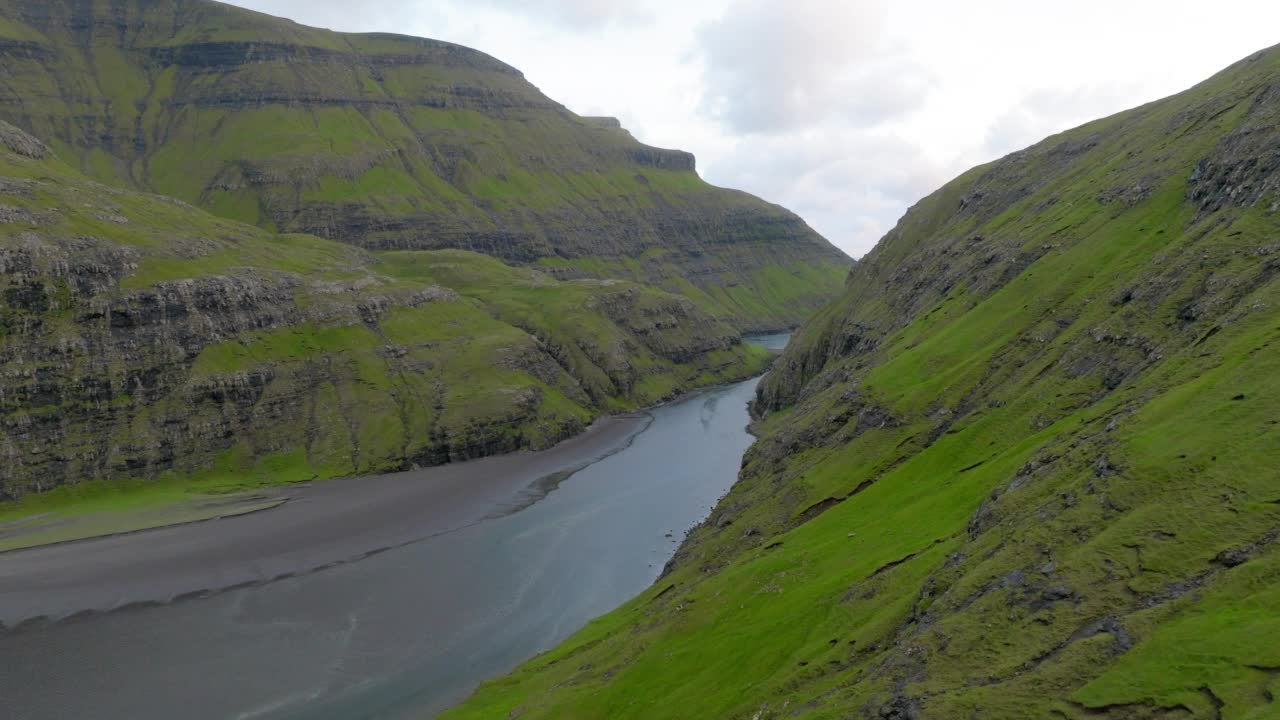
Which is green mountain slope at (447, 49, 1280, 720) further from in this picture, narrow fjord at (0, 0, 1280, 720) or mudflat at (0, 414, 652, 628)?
mudflat at (0, 414, 652, 628)

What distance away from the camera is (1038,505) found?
43.1 meters

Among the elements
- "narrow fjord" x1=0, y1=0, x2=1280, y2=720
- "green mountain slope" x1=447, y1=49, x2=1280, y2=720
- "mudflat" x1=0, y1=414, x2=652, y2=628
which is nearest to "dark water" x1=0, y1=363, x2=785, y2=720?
"narrow fjord" x1=0, y1=0, x2=1280, y2=720

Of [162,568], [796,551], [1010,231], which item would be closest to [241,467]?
[162,568]

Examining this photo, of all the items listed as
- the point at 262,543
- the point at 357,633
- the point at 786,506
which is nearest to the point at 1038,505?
the point at 786,506

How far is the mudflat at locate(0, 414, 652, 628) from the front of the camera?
11438 cm

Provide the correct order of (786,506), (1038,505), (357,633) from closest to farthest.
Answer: (1038,505)
(786,506)
(357,633)

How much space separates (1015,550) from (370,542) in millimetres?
121463

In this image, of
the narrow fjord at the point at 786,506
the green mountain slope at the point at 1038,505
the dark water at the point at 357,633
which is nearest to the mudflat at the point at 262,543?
the narrow fjord at the point at 786,506

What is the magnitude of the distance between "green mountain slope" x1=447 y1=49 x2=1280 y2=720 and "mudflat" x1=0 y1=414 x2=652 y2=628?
212 ft

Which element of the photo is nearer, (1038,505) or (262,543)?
(1038,505)

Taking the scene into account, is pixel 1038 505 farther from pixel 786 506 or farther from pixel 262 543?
pixel 262 543

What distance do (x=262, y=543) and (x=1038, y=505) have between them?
133417 mm

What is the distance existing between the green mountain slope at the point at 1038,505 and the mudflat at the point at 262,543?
64699mm

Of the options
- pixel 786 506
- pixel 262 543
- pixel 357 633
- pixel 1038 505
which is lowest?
pixel 357 633
